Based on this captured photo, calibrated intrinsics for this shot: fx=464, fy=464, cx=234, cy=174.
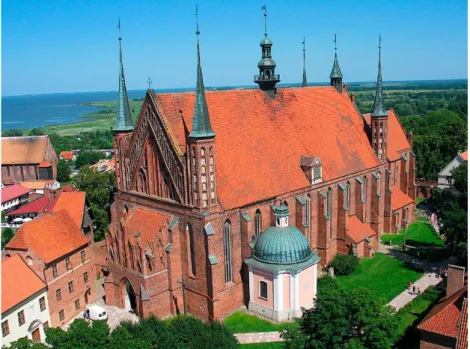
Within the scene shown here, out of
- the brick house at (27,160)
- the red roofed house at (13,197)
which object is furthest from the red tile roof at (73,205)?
the brick house at (27,160)

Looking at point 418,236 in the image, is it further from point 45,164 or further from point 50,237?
point 45,164

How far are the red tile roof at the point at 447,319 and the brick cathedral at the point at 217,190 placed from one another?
10259 millimetres

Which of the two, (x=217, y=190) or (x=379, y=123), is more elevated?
(x=379, y=123)

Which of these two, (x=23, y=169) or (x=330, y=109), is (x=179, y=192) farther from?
(x=23, y=169)

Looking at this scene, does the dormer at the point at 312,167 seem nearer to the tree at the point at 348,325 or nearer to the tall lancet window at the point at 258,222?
the tall lancet window at the point at 258,222

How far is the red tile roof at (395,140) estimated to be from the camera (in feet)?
181

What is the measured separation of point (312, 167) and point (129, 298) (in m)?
18.8

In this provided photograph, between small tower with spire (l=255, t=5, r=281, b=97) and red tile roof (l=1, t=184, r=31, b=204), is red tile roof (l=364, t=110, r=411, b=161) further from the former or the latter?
red tile roof (l=1, t=184, r=31, b=204)

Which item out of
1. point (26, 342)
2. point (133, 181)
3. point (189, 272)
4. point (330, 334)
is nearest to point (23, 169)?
point (133, 181)

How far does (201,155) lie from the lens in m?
32.0

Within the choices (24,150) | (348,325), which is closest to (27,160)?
(24,150)

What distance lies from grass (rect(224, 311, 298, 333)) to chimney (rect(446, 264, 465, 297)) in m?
10.9

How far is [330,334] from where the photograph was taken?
24.2m

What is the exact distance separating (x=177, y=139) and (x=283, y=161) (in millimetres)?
10111
